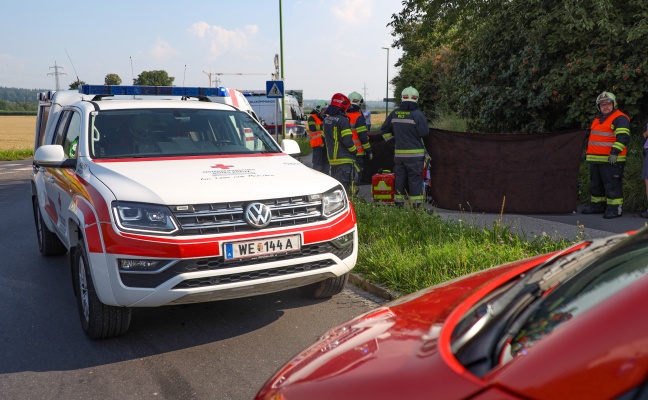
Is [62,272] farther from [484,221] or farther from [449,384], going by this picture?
[449,384]

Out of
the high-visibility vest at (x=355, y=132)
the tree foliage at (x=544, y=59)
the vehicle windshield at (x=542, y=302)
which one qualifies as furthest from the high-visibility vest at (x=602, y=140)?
the vehicle windshield at (x=542, y=302)

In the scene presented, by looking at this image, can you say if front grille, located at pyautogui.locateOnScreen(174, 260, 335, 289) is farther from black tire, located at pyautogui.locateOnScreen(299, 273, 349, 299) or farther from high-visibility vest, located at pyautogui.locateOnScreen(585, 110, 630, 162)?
high-visibility vest, located at pyautogui.locateOnScreen(585, 110, 630, 162)

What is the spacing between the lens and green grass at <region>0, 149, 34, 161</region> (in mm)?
27536

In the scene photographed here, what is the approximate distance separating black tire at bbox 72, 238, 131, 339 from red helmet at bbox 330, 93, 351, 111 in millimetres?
6073

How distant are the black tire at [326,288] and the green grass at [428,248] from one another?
1.61 feet

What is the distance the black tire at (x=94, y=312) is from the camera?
4594 mm

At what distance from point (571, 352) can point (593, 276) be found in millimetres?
487

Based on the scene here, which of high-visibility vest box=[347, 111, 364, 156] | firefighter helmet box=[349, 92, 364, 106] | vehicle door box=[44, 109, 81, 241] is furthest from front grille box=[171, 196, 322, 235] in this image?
firefighter helmet box=[349, 92, 364, 106]

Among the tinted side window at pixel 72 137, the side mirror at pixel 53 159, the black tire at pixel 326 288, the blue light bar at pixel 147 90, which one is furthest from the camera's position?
the blue light bar at pixel 147 90

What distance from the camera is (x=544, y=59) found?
12.2 metres

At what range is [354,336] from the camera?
2264 mm

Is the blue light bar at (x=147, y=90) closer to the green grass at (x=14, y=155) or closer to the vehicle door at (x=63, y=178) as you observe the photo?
the vehicle door at (x=63, y=178)

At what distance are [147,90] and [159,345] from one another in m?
3.25

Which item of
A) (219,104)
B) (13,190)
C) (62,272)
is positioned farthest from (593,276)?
(13,190)
